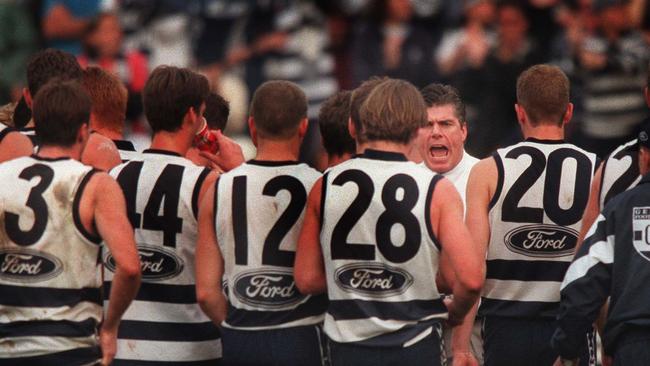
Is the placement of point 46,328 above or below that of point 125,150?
below

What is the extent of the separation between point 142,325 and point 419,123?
1865 mm

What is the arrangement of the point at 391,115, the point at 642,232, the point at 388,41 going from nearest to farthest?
1. the point at 642,232
2. the point at 391,115
3. the point at 388,41

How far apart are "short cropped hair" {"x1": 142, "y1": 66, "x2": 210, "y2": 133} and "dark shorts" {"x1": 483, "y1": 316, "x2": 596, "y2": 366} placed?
2.11 metres

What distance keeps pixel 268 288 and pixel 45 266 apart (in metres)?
1.16

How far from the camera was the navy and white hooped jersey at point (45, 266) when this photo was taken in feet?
25.6

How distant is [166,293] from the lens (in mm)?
8570

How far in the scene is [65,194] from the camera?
7828 mm

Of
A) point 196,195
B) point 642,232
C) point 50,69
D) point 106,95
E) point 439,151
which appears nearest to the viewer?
point 642,232

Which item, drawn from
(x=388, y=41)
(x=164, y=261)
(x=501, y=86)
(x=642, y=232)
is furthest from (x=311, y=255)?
(x=388, y=41)

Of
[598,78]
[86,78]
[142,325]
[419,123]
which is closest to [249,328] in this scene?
[142,325]

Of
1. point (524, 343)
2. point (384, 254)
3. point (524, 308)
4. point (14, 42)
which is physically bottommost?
point (524, 343)

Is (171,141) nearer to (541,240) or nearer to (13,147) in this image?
(13,147)

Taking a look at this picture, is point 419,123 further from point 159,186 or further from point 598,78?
point 598,78

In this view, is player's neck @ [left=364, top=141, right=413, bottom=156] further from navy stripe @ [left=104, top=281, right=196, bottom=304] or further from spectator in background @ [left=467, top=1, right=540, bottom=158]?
spectator in background @ [left=467, top=1, right=540, bottom=158]
